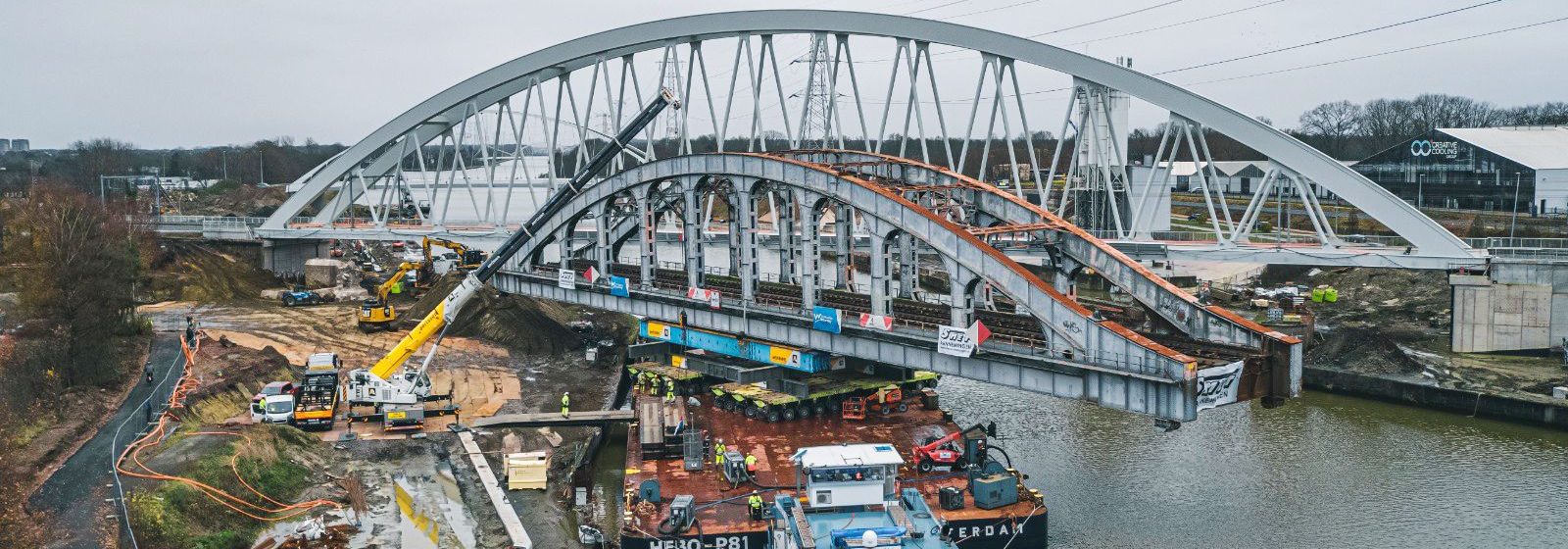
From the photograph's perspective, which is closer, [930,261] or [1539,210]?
[1539,210]

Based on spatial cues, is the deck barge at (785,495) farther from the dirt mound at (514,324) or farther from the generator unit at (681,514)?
the dirt mound at (514,324)

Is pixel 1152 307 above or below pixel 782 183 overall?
below

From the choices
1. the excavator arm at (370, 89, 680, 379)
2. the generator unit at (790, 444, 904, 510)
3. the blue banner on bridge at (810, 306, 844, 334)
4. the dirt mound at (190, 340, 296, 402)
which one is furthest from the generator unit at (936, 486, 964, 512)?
the dirt mound at (190, 340, 296, 402)

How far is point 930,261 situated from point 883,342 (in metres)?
65.9

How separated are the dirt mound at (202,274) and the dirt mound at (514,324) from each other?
15.9m

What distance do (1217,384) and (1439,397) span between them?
26.0 m

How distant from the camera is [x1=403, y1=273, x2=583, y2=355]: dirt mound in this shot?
62.3 meters

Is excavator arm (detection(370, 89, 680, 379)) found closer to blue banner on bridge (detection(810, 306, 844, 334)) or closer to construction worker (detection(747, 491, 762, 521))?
blue banner on bridge (detection(810, 306, 844, 334))

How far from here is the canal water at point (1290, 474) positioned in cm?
3528

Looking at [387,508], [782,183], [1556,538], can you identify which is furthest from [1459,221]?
[387,508]

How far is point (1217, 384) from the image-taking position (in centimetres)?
3075

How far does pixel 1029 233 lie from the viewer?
38906 millimetres

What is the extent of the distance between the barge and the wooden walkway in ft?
12.2

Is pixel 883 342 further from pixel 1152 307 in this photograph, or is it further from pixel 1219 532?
pixel 1219 532
